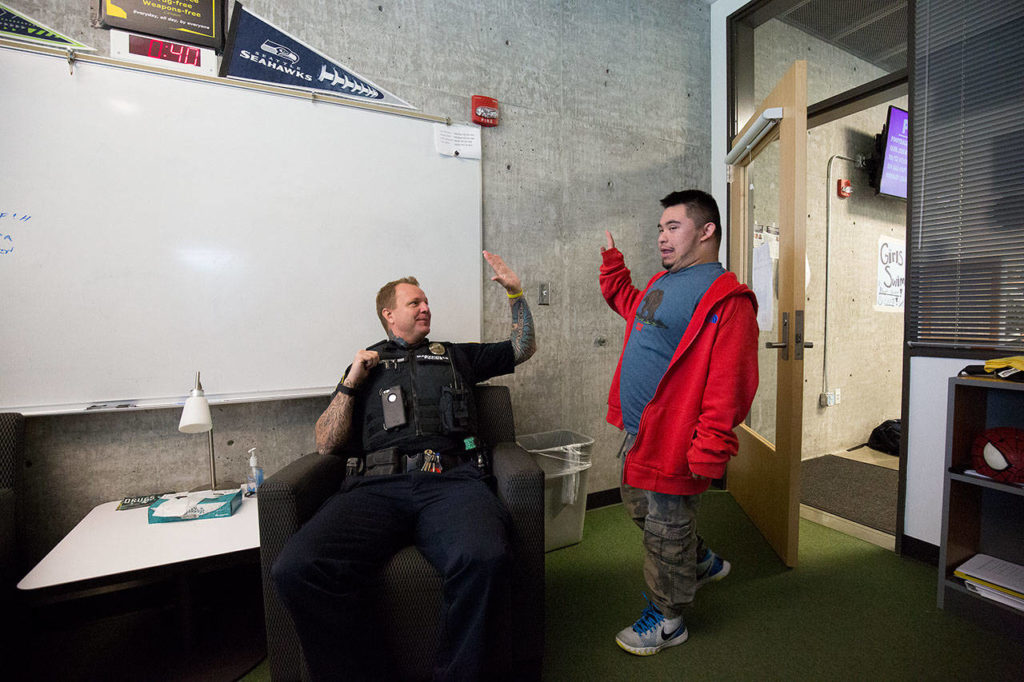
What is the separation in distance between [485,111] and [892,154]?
10.2ft

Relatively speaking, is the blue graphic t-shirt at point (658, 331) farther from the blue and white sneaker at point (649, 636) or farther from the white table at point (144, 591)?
the white table at point (144, 591)

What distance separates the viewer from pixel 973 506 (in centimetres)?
179

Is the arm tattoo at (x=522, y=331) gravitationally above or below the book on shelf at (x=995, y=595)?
above

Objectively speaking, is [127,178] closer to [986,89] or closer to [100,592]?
[100,592]

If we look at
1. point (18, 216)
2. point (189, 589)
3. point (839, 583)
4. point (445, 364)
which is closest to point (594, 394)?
point (445, 364)

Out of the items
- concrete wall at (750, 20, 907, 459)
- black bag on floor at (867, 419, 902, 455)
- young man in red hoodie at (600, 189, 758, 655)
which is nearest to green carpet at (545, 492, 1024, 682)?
young man in red hoodie at (600, 189, 758, 655)

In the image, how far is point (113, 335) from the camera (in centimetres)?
176

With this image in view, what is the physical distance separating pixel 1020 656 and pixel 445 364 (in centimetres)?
209

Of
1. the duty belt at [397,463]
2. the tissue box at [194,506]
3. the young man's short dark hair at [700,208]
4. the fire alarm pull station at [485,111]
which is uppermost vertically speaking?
the fire alarm pull station at [485,111]

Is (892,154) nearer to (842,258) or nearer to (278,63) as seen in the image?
(842,258)

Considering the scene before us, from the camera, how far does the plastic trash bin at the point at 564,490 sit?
2.20m

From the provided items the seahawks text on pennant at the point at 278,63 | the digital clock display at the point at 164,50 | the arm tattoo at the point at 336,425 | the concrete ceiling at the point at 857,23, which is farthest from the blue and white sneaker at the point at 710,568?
the concrete ceiling at the point at 857,23

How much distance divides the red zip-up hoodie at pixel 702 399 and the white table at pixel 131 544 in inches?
49.4

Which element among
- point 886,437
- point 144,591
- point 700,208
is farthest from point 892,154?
point 144,591
